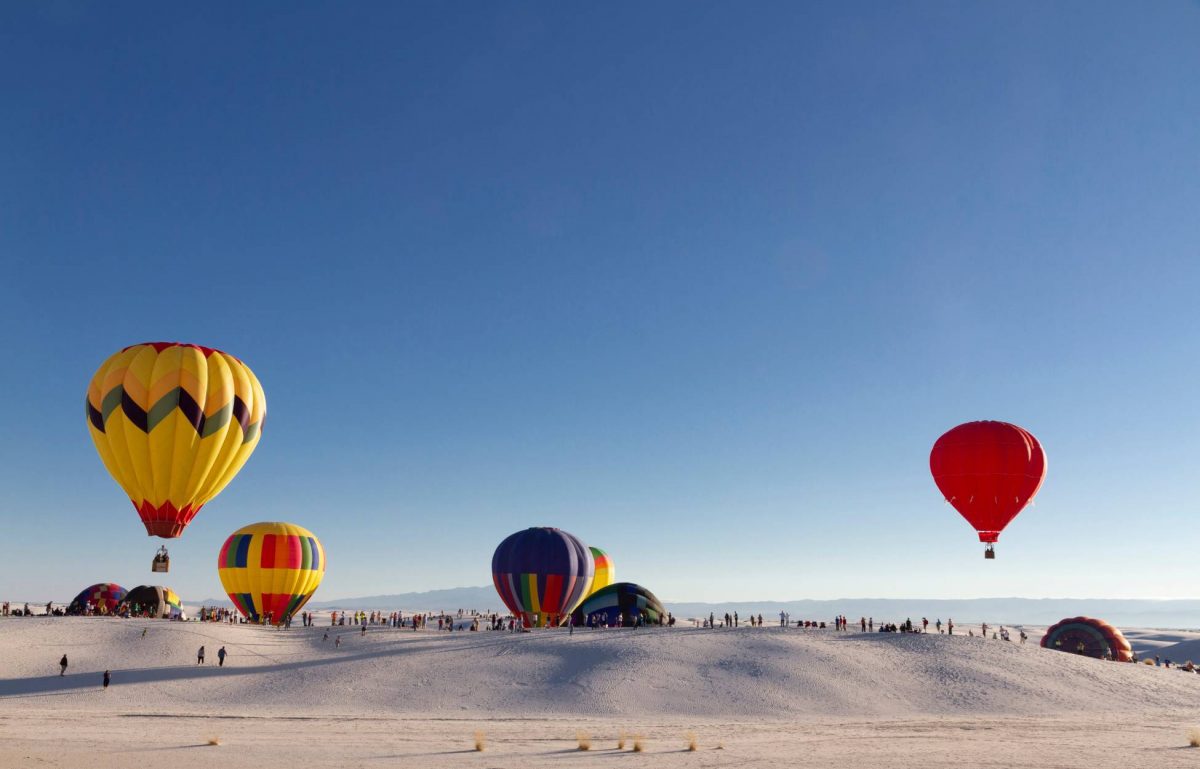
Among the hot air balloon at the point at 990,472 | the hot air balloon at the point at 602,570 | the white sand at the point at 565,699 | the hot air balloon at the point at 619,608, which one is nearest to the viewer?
the white sand at the point at 565,699

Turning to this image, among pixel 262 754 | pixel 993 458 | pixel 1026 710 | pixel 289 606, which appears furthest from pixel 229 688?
pixel 993 458

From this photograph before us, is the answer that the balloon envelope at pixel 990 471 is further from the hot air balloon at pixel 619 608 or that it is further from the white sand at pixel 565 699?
the hot air balloon at pixel 619 608

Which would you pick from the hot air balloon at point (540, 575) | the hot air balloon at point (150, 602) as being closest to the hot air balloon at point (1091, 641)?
the hot air balloon at point (540, 575)

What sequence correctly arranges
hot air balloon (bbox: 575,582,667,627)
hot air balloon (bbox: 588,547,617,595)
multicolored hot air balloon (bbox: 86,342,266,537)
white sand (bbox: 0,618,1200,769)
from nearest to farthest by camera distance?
1. white sand (bbox: 0,618,1200,769)
2. multicolored hot air balloon (bbox: 86,342,266,537)
3. hot air balloon (bbox: 575,582,667,627)
4. hot air balloon (bbox: 588,547,617,595)

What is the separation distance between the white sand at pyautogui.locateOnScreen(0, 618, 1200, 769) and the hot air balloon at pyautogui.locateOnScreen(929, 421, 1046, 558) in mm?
7068

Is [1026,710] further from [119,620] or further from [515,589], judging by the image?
[119,620]

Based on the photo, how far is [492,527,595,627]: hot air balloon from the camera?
55.7 metres

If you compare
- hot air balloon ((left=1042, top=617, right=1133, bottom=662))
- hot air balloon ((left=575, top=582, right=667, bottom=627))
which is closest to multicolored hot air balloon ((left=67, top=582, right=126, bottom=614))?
hot air balloon ((left=575, top=582, right=667, bottom=627))

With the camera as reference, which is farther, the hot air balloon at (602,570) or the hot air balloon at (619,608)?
the hot air balloon at (602,570)

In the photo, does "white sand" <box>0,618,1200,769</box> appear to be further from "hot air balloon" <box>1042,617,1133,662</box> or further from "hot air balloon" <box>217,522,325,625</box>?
"hot air balloon" <box>1042,617,1133,662</box>

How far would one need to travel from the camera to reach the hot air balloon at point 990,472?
155 feet

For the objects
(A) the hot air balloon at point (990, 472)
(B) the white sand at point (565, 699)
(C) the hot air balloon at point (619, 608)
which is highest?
(A) the hot air balloon at point (990, 472)

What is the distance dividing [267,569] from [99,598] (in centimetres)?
1693

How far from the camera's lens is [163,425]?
40000 millimetres
